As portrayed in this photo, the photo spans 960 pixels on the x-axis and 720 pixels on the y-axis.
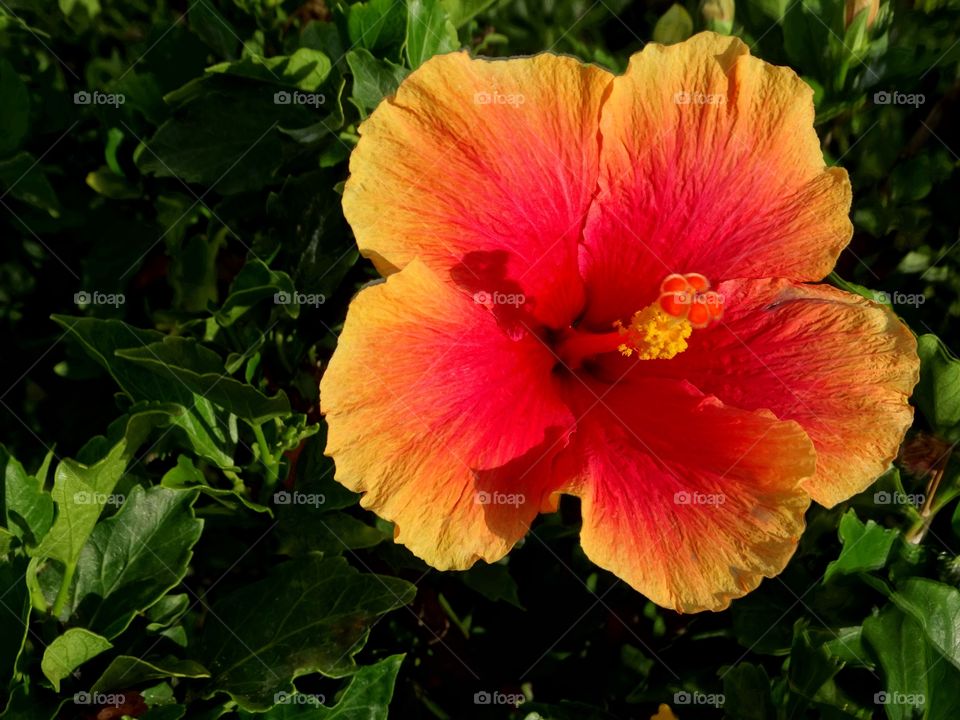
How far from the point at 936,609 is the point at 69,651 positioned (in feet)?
4.71

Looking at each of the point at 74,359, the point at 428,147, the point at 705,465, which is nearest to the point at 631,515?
the point at 705,465

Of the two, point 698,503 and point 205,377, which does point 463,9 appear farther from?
point 698,503

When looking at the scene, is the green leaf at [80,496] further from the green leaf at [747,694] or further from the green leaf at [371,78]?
the green leaf at [747,694]

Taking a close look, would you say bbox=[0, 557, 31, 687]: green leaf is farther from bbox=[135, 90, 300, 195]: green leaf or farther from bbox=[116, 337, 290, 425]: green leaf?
bbox=[135, 90, 300, 195]: green leaf

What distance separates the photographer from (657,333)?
1719 mm

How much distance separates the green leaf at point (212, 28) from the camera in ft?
7.00

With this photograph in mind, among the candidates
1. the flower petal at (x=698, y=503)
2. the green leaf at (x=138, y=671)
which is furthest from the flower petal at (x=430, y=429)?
the green leaf at (x=138, y=671)

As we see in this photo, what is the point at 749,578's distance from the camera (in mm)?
1577

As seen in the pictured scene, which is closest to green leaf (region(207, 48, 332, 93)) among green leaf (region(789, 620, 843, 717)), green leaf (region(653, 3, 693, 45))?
green leaf (region(653, 3, 693, 45))

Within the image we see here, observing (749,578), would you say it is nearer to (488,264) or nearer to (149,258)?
(488,264)

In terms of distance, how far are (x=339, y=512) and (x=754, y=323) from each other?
854 mm

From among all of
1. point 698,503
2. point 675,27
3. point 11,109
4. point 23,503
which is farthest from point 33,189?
point 698,503

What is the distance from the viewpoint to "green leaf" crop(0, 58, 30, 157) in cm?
210

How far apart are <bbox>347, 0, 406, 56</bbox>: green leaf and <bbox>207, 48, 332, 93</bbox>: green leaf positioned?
0.08 metres
